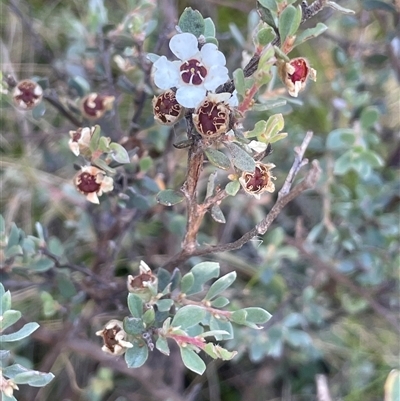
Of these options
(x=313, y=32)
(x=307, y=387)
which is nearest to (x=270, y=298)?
(x=307, y=387)

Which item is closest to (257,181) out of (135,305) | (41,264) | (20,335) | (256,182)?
(256,182)

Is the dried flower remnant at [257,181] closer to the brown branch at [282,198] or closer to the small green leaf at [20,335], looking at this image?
the brown branch at [282,198]

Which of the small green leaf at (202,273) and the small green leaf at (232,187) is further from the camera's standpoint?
the small green leaf at (202,273)

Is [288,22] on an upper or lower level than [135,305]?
upper

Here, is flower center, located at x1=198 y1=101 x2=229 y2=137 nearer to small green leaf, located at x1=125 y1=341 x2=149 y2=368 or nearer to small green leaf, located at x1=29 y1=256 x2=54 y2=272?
small green leaf, located at x1=125 y1=341 x2=149 y2=368

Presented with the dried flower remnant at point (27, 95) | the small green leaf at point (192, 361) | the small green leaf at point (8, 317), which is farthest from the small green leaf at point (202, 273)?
the dried flower remnant at point (27, 95)

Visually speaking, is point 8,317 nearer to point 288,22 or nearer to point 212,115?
point 212,115
